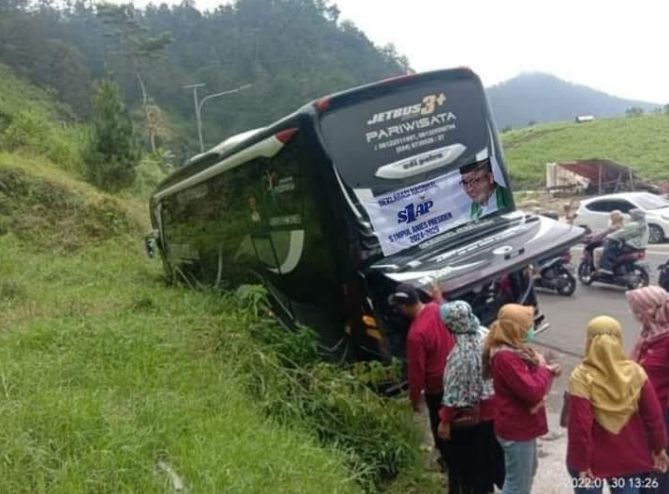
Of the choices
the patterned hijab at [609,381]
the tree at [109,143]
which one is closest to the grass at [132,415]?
the patterned hijab at [609,381]

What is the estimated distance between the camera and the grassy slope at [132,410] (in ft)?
10.5

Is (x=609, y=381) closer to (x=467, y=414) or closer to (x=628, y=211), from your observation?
(x=467, y=414)

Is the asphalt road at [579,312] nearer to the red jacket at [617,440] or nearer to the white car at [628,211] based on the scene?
the red jacket at [617,440]

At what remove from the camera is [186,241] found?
9.83 m

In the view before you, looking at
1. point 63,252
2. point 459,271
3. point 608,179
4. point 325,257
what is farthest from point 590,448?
point 608,179

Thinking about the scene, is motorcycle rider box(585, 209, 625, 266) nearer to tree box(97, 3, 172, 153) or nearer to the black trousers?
the black trousers

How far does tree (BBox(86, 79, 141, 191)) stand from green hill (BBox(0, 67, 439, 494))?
39.8 ft

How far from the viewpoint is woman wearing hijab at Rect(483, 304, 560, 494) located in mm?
3389

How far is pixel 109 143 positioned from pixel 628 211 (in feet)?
48.3

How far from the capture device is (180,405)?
4039 mm

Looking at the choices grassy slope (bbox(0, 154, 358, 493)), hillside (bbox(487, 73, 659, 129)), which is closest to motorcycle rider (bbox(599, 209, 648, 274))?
grassy slope (bbox(0, 154, 358, 493))

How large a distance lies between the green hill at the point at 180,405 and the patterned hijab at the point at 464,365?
2.52ft

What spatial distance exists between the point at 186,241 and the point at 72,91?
3913 centimetres

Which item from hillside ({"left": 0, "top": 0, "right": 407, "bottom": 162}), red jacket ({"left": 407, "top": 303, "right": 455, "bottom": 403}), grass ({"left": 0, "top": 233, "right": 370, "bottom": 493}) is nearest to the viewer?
grass ({"left": 0, "top": 233, "right": 370, "bottom": 493})
